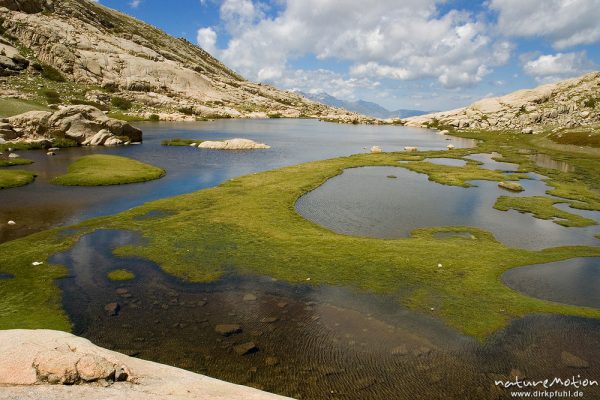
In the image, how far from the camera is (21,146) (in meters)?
85.7

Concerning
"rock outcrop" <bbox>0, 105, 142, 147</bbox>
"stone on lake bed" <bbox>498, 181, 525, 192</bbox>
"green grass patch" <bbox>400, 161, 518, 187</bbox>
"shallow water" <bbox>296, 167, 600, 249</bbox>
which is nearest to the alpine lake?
"shallow water" <bbox>296, 167, 600, 249</bbox>

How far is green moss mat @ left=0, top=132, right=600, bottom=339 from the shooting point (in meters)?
25.0

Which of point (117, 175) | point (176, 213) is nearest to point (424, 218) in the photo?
point (176, 213)

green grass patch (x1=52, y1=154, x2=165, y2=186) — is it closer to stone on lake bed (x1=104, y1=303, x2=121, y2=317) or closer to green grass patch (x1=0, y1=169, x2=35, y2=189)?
green grass patch (x1=0, y1=169, x2=35, y2=189)

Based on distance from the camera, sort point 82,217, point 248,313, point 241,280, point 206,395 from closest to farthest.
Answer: point 206,395
point 248,313
point 241,280
point 82,217

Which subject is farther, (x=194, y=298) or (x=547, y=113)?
(x=547, y=113)

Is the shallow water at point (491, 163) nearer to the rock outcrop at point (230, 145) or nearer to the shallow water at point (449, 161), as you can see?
the shallow water at point (449, 161)

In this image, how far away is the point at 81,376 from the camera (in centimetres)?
1173

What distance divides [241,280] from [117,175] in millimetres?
43228

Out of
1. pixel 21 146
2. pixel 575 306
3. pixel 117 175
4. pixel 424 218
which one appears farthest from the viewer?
pixel 21 146

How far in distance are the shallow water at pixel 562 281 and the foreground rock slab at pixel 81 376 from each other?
78.7 ft

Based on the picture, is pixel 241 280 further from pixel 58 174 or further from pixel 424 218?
pixel 58 174

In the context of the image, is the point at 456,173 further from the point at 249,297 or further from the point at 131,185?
the point at 249,297

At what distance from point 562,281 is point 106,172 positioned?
62.7 m
